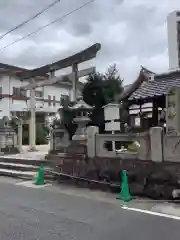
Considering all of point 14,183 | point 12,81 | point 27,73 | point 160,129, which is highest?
point 12,81

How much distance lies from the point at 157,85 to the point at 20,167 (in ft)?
28.1

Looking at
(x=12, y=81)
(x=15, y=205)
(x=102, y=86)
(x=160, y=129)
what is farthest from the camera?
(x=12, y=81)

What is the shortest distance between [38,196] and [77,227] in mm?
3737

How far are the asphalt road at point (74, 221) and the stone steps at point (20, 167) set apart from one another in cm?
461

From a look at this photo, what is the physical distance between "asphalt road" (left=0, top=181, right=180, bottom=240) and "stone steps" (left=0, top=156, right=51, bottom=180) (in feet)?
15.1

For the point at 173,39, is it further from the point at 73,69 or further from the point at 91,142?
the point at 91,142

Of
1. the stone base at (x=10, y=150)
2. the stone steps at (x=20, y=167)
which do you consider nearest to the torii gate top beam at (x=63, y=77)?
the stone base at (x=10, y=150)

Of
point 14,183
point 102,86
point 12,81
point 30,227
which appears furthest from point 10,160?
point 12,81

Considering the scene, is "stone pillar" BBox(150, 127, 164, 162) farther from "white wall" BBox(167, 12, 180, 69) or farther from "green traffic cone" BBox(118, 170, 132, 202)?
"white wall" BBox(167, 12, 180, 69)

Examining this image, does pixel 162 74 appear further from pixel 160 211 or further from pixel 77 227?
pixel 77 227

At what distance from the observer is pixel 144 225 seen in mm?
6184

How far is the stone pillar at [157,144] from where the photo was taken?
9.09m

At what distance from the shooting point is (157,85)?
17.2m

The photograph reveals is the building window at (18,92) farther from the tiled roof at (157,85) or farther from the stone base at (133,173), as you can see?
the stone base at (133,173)
